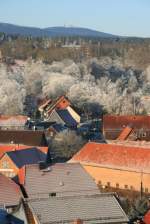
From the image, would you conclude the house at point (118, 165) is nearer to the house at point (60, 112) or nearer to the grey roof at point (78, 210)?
the grey roof at point (78, 210)

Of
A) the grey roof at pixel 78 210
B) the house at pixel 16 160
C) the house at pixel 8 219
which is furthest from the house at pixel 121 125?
the house at pixel 8 219

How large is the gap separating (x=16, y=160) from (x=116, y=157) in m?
4.29

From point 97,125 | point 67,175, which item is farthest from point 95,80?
point 67,175

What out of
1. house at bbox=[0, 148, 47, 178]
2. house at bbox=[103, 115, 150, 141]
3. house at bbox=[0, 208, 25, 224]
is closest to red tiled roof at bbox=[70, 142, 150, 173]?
house at bbox=[0, 148, 47, 178]

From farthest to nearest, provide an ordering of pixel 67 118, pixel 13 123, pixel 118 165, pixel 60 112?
pixel 60 112 → pixel 67 118 → pixel 13 123 → pixel 118 165

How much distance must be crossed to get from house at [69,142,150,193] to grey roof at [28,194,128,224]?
25.9 feet

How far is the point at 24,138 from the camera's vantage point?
31.1 meters

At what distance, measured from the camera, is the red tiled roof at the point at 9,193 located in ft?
60.9

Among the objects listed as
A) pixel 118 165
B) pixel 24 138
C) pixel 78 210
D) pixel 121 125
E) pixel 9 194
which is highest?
pixel 78 210

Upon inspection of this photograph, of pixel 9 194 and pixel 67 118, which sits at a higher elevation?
pixel 9 194

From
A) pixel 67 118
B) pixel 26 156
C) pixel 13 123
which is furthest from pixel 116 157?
pixel 67 118

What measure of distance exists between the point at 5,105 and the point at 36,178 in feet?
78.1

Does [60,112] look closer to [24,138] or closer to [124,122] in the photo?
[124,122]

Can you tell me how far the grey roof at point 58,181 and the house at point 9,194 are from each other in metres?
0.50
